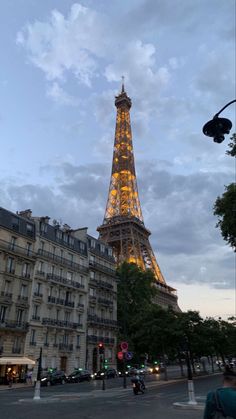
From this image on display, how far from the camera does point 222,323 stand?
241ft

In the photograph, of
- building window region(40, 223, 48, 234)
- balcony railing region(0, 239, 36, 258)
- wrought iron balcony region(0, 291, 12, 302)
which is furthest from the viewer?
building window region(40, 223, 48, 234)

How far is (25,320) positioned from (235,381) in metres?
45.5

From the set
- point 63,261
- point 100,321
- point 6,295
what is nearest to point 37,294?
point 6,295

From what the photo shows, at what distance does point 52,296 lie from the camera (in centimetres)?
5234

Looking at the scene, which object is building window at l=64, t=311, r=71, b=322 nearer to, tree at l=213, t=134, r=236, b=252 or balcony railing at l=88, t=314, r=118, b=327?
balcony railing at l=88, t=314, r=118, b=327

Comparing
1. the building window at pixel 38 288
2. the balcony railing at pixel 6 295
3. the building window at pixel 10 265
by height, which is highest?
the building window at pixel 10 265

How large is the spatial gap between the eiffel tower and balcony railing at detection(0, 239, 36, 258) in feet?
139

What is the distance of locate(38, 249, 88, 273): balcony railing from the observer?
52062mm

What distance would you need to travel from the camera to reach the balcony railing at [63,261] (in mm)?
52062

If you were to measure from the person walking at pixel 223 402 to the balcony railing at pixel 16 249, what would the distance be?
4353 centimetres

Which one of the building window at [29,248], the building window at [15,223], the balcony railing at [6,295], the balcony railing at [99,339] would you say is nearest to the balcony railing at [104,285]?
the balcony railing at [99,339]

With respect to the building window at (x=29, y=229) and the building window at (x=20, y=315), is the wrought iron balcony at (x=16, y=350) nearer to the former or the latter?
the building window at (x=20, y=315)

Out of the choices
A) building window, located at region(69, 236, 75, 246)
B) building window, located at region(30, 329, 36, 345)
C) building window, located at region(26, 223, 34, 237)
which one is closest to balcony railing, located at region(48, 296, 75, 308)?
building window, located at region(30, 329, 36, 345)

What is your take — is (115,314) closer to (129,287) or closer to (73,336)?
(129,287)
